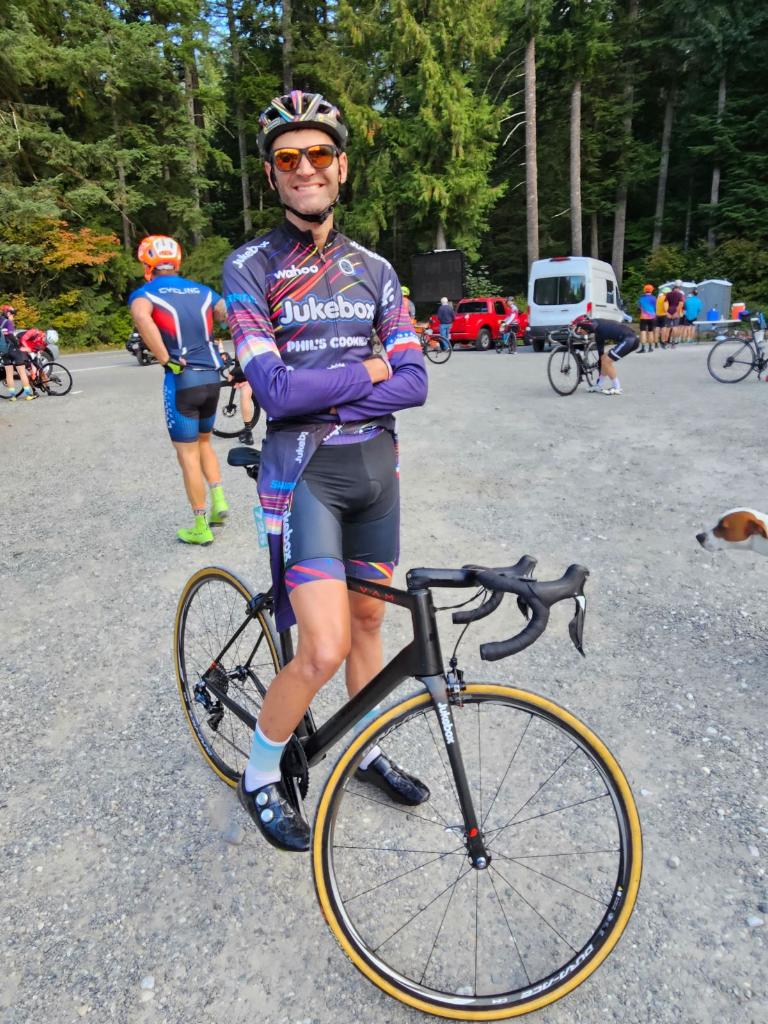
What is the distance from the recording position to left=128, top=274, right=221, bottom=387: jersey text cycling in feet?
16.1

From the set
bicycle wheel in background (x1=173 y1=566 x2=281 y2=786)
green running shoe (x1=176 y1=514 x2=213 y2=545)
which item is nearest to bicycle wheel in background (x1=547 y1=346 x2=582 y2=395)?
green running shoe (x1=176 y1=514 x2=213 y2=545)

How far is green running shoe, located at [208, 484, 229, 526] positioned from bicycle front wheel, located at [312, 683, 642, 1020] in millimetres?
3356

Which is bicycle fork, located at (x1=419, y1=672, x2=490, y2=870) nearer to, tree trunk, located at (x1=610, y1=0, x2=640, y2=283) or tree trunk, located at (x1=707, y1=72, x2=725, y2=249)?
tree trunk, located at (x1=707, y1=72, x2=725, y2=249)

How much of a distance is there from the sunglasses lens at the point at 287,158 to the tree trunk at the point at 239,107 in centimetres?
3722

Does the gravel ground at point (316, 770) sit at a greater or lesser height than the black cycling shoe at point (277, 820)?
lesser

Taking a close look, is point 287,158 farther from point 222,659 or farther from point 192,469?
point 192,469

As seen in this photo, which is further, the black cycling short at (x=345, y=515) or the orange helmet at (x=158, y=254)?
the orange helmet at (x=158, y=254)

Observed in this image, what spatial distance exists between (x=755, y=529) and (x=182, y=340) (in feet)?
14.5

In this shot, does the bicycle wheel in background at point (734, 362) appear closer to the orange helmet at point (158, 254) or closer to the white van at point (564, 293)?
the white van at point (564, 293)

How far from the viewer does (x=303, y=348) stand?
6.74ft

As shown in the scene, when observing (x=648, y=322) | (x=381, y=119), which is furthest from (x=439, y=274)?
(x=648, y=322)

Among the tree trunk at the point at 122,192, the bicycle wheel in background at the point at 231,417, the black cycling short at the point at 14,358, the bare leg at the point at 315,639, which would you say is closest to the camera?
the bare leg at the point at 315,639

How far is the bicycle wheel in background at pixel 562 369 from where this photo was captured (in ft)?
38.3

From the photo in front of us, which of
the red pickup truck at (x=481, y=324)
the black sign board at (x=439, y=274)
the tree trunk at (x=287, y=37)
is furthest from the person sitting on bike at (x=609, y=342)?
the tree trunk at (x=287, y=37)
